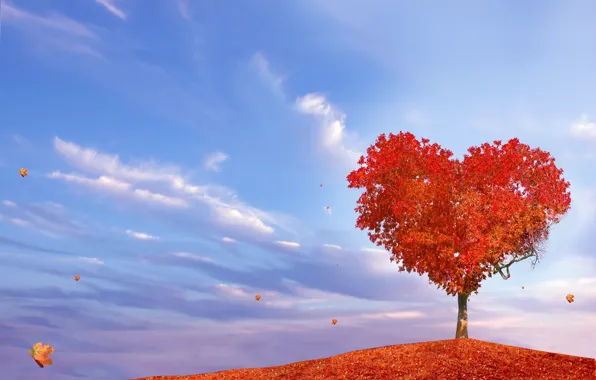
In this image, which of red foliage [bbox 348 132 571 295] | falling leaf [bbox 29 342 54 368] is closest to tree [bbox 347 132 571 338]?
red foliage [bbox 348 132 571 295]

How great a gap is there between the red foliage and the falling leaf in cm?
1960

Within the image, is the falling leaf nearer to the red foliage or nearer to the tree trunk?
the red foliage

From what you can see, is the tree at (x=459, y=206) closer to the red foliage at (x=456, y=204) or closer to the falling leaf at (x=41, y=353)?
the red foliage at (x=456, y=204)

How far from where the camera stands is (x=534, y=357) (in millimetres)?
29234

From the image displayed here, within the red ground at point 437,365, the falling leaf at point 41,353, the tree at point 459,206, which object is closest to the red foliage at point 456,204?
the tree at point 459,206

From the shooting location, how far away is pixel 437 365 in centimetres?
2678

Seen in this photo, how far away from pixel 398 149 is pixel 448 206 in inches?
177

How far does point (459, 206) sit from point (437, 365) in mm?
8768

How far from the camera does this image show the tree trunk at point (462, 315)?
1310 inches

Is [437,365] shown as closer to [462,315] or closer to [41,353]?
[462,315]

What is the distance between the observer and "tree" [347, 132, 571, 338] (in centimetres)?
3081

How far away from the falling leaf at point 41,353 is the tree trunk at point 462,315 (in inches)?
946

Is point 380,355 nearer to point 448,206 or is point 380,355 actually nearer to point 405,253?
point 405,253

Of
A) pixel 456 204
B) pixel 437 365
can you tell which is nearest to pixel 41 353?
pixel 437 365
